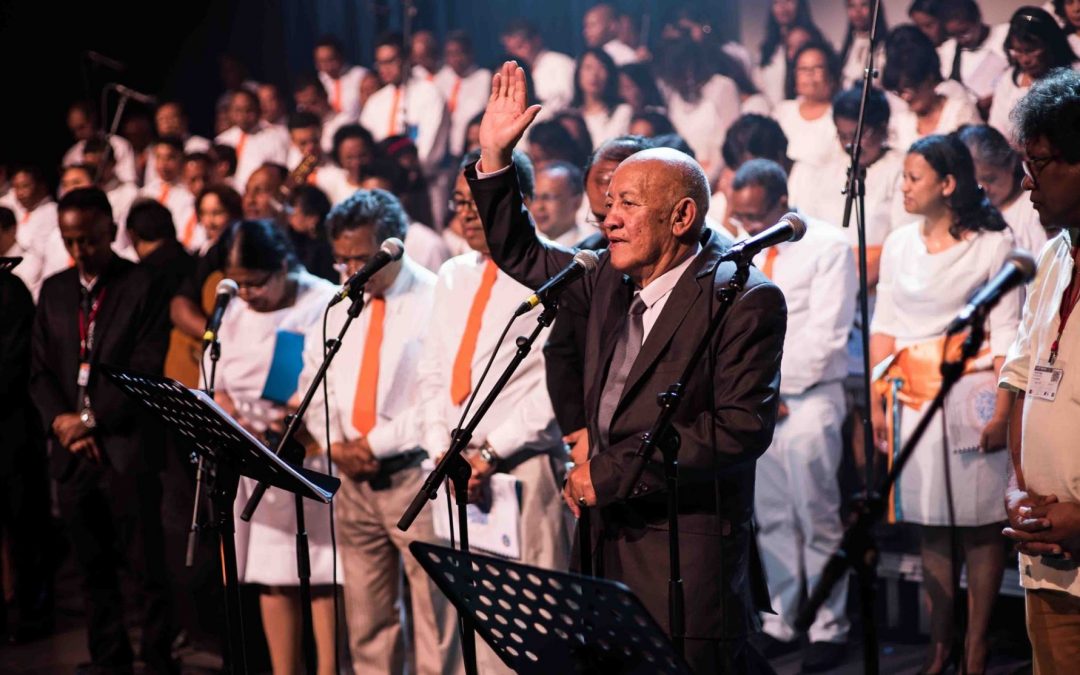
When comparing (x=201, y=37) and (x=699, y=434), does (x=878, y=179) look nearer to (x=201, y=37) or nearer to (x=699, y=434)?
(x=699, y=434)

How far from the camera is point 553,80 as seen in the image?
7.46 m

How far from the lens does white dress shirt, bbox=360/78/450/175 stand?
812 cm

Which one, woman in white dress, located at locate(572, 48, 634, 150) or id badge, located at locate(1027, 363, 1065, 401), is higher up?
woman in white dress, located at locate(572, 48, 634, 150)

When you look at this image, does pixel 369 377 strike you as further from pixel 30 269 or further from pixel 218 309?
pixel 30 269

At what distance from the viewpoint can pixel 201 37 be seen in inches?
404

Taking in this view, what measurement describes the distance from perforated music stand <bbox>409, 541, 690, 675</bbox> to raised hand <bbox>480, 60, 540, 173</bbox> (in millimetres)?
1317

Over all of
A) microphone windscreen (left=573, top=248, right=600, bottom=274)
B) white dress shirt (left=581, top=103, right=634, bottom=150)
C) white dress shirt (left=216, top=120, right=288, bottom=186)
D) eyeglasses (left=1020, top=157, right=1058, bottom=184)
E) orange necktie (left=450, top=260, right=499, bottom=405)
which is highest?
white dress shirt (left=216, top=120, right=288, bottom=186)

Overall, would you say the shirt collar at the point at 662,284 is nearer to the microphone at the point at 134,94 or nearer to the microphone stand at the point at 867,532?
the microphone stand at the point at 867,532

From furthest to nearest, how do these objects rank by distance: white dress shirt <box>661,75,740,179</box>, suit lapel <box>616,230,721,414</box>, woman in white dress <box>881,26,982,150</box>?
white dress shirt <box>661,75,740,179</box>, woman in white dress <box>881,26,982,150</box>, suit lapel <box>616,230,721,414</box>

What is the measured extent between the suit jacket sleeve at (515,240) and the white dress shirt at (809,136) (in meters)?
2.46

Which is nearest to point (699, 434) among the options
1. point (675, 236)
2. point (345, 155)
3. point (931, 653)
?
point (675, 236)

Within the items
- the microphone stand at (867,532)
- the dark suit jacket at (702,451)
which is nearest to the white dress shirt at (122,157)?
the dark suit jacket at (702,451)

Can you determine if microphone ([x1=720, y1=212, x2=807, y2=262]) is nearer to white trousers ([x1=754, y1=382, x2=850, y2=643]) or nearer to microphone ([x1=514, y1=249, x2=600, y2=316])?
microphone ([x1=514, y1=249, x2=600, y2=316])

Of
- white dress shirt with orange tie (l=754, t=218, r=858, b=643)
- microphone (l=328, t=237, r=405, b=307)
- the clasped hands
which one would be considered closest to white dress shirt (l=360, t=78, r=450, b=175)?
white dress shirt with orange tie (l=754, t=218, r=858, b=643)
